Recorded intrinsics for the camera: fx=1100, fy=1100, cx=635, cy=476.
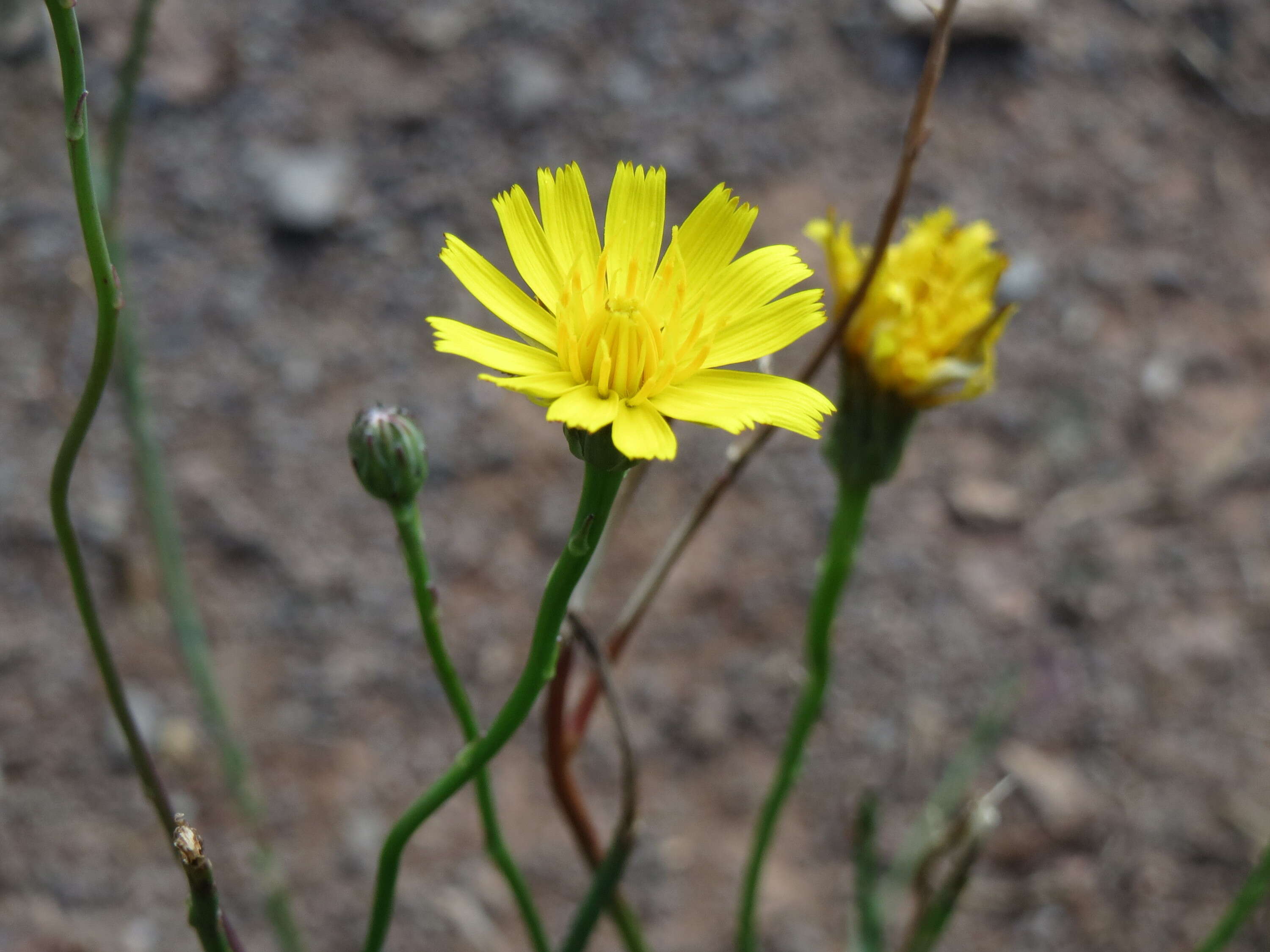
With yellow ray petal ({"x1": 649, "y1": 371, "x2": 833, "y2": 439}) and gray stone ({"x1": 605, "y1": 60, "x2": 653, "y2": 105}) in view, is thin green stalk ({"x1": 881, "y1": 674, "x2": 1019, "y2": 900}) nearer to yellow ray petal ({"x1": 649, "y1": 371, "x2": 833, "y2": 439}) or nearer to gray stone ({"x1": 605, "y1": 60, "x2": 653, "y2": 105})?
yellow ray petal ({"x1": 649, "y1": 371, "x2": 833, "y2": 439})

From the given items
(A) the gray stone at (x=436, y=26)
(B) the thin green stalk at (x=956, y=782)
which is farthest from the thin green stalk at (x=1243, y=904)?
(A) the gray stone at (x=436, y=26)

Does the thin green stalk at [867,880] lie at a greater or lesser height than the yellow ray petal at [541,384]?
lesser

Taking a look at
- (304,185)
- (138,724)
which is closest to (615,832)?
(138,724)

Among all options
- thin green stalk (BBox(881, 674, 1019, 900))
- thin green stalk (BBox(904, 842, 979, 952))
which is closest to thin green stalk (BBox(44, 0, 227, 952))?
thin green stalk (BBox(904, 842, 979, 952))

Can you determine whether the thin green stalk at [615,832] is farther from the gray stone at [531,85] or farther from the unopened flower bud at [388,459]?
the gray stone at [531,85]

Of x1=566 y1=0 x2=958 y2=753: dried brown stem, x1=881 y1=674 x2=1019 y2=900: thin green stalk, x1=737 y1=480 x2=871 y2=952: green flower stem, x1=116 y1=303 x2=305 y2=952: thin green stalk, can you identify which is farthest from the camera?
x1=881 y1=674 x2=1019 y2=900: thin green stalk

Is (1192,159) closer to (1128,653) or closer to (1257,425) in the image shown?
(1257,425)

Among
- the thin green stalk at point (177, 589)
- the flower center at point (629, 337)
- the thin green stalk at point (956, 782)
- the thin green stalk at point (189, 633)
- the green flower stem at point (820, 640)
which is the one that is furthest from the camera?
the thin green stalk at point (956, 782)

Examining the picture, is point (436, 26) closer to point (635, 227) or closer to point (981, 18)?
point (981, 18)
